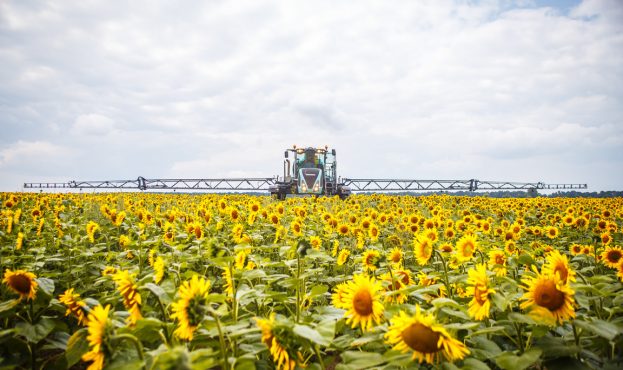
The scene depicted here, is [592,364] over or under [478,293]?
under

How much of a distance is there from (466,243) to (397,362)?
2.15 meters

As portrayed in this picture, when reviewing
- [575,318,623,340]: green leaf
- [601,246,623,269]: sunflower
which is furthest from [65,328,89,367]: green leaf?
[601,246,623,269]: sunflower

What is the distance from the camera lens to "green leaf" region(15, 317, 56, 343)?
197 centimetres

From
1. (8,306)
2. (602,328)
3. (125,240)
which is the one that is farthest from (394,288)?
(125,240)

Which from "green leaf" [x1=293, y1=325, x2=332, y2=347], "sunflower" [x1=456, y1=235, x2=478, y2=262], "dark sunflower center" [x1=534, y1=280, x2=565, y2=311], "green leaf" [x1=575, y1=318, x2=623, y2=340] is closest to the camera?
"green leaf" [x1=293, y1=325, x2=332, y2=347]

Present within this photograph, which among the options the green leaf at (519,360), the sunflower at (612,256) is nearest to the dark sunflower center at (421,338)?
the green leaf at (519,360)

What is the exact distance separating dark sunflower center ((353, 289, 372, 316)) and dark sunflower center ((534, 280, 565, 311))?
80cm

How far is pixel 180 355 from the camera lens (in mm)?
1050

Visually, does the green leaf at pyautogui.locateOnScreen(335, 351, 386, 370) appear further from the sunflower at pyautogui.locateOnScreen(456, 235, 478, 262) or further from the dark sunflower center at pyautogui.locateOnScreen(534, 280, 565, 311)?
the sunflower at pyautogui.locateOnScreen(456, 235, 478, 262)

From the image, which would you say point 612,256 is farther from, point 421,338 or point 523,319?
point 421,338

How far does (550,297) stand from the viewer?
5.41ft

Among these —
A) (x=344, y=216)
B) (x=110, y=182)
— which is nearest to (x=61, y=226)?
(x=344, y=216)

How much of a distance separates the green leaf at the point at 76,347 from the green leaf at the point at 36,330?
444 mm

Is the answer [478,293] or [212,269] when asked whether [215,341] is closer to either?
[478,293]
